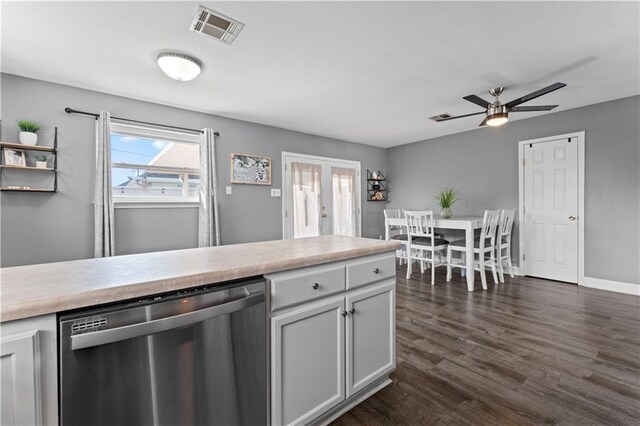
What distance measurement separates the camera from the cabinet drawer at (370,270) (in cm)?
160

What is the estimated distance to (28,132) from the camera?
273cm

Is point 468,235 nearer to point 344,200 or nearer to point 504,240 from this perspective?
point 504,240

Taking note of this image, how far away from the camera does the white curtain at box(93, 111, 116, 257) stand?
3.03 meters

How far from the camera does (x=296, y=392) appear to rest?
1.37 m

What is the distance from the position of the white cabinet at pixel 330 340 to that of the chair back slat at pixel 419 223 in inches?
102

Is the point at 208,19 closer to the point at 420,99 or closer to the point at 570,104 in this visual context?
the point at 420,99

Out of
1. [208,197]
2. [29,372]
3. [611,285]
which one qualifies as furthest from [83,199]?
[611,285]

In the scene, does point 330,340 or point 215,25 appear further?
point 215,25

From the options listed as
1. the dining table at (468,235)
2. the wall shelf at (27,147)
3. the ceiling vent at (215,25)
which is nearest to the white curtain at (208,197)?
the wall shelf at (27,147)

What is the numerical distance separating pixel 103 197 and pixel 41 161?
60 cm

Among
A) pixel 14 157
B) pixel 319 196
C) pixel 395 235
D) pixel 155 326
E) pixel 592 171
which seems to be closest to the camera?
pixel 155 326

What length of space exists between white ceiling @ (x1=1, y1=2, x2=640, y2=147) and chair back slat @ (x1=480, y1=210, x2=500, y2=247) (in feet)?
4.85

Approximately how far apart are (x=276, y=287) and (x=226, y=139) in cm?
337

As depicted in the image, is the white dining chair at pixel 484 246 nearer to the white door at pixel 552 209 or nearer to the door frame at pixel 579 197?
the door frame at pixel 579 197
